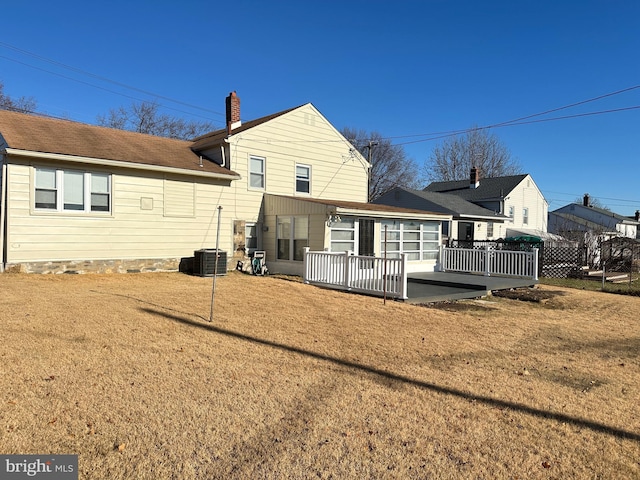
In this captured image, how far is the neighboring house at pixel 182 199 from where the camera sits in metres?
12.4

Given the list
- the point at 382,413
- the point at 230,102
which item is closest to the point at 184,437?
the point at 382,413

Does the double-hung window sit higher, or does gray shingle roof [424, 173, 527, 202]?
gray shingle roof [424, 173, 527, 202]

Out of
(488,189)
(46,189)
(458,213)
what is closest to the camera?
(46,189)

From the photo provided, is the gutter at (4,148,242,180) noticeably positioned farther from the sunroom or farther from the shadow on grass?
the shadow on grass

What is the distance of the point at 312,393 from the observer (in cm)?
454

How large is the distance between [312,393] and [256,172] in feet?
45.6

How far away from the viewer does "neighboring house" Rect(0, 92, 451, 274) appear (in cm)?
1241

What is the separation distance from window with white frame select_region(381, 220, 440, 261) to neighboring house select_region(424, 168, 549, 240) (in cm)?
1429

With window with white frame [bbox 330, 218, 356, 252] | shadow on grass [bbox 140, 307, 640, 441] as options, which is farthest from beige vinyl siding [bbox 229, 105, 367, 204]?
shadow on grass [bbox 140, 307, 640, 441]

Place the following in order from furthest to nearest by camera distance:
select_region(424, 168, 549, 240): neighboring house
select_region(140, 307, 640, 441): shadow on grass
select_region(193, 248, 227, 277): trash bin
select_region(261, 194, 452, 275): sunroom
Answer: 1. select_region(424, 168, 549, 240): neighboring house
2. select_region(261, 194, 452, 275): sunroom
3. select_region(193, 248, 227, 277): trash bin
4. select_region(140, 307, 640, 441): shadow on grass

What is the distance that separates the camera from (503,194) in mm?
31750

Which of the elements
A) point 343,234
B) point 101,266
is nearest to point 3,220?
point 101,266

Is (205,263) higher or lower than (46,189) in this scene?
lower

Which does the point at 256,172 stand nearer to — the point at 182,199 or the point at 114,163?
the point at 182,199
